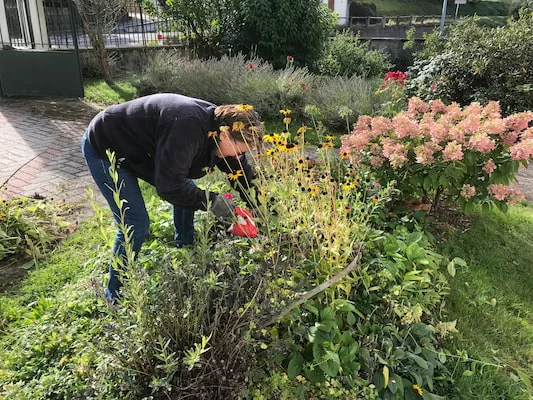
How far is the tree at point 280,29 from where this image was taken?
31.2ft

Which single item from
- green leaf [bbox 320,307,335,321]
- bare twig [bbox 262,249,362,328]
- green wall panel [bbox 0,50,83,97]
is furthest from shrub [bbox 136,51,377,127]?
green leaf [bbox 320,307,335,321]

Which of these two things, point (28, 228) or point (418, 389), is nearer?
point (418, 389)

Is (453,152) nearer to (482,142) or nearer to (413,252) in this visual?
(482,142)

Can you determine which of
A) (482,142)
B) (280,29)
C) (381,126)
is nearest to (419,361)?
(482,142)

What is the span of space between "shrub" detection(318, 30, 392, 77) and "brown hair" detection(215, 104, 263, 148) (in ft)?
28.9

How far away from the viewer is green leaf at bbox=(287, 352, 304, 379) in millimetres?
2098

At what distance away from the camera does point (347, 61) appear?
1131cm

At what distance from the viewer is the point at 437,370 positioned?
241 centimetres

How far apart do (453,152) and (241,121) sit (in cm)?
145

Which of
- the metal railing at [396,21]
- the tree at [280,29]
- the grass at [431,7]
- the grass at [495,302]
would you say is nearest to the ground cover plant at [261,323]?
the grass at [495,302]

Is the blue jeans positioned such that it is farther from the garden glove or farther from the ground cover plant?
the garden glove

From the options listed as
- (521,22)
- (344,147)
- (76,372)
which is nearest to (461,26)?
(521,22)

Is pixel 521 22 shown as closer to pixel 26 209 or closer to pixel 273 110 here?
pixel 273 110

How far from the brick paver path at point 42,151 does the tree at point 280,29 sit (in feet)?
13.2
